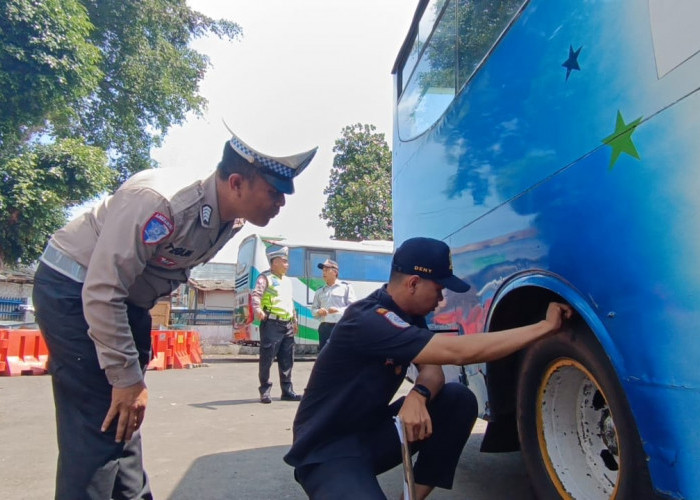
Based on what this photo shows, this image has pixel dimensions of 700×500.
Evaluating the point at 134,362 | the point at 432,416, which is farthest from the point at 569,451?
the point at 134,362

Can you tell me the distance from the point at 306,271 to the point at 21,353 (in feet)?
21.2

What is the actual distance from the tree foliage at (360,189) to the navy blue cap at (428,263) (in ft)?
62.4

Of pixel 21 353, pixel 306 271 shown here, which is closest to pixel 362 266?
pixel 306 271

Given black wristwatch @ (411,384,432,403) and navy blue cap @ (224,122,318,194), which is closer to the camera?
navy blue cap @ (224,122,318,194)

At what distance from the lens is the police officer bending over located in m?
1.75

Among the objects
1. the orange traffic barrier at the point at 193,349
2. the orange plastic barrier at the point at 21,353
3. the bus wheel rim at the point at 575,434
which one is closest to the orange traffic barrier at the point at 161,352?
the orange traffic barrier at the point at 193,349

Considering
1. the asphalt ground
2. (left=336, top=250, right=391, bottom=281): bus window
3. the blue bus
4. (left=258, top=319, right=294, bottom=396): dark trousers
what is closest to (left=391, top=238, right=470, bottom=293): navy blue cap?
the blue bus

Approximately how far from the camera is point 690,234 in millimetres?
1314

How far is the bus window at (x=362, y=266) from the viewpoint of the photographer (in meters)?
13.7

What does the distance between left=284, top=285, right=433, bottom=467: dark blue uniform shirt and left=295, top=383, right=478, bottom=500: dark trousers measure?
4 cm

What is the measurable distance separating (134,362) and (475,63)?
2.23 metres

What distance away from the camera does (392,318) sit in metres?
1.91

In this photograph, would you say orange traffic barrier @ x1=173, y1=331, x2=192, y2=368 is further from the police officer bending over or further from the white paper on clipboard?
the white paper on clipboard

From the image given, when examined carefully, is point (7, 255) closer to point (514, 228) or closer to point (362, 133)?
point (514, 228)
